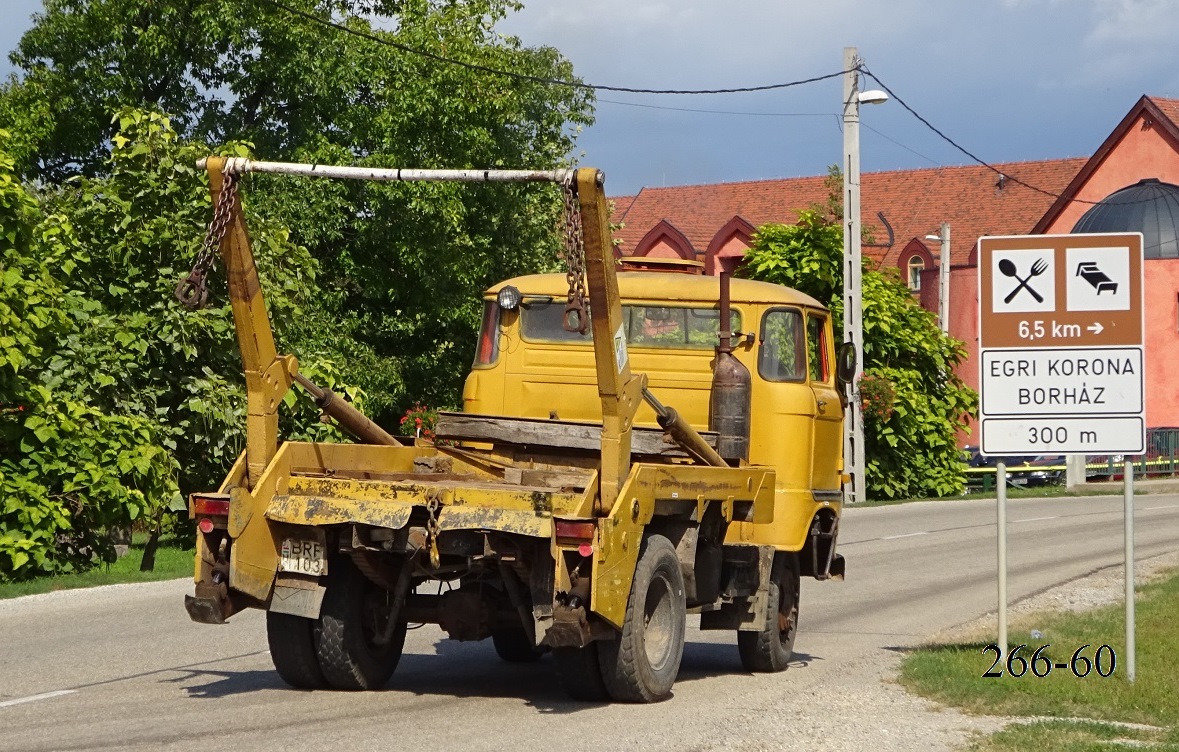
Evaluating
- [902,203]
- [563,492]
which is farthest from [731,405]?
[902,203]

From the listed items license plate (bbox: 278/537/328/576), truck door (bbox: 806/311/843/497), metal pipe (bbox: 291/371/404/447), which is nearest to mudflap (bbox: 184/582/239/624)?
license plate (bbox: 278/537/328/576)

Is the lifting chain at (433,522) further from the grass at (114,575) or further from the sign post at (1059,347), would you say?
the grass at (114,575)

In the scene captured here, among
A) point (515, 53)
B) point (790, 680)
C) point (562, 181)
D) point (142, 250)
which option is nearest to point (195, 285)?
point (562, 181)

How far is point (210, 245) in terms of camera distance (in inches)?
348

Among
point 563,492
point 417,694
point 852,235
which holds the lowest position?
point 417,694

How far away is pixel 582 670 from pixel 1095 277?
4.50m

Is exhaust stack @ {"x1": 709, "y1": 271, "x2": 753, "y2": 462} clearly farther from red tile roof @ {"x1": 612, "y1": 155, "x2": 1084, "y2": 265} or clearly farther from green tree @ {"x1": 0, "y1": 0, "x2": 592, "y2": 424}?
red tile roof @ {"x1": 612, "y1": 155, "x2": 1084, "y2": 265}

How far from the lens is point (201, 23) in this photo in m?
31.7

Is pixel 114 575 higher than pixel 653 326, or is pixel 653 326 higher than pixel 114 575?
pixel 653 326

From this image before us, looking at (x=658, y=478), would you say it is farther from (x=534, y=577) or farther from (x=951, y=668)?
(x=951, y=668)

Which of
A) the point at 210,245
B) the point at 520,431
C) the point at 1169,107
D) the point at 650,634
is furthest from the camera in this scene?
the point at 1169,107

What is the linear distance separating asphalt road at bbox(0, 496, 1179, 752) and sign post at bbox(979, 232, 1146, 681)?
1.98m

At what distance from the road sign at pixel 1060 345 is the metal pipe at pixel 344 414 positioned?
401 cm

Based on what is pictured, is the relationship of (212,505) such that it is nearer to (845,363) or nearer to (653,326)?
(653,326)
